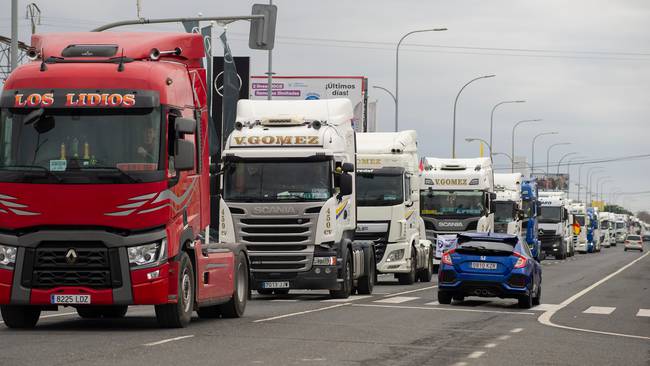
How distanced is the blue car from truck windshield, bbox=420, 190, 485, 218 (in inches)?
639

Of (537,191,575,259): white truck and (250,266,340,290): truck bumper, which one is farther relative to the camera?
(537,191,575,259): white truck

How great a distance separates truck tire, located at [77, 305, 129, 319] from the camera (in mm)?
19844

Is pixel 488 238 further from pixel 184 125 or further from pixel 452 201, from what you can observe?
pixel 452 201

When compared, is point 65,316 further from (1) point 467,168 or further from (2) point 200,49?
(1) point 467,168

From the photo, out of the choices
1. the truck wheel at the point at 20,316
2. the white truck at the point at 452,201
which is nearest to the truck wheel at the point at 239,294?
the truck wheel at the point at 20,316

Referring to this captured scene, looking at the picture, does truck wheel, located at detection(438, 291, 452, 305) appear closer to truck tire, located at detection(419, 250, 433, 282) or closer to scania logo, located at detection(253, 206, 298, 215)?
scania logo, located at detection(253, 206, 298, 215)

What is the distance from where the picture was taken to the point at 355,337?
1670 cm

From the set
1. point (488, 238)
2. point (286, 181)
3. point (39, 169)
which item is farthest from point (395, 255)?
point (39, 169)

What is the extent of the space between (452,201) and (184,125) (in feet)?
85.9

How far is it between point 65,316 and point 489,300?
10795 millimetres

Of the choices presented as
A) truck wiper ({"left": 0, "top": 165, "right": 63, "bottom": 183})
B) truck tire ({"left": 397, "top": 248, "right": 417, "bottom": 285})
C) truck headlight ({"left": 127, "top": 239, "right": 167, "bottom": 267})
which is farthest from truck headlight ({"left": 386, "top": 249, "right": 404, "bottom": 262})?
truck wiper ({"left": 0, "top": 165, "right": 63, "bottom": 183})

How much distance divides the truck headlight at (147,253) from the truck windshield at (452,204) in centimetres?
2626

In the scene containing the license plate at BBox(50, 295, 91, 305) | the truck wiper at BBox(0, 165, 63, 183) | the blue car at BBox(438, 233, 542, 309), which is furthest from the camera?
the blue car at BBox(438, 233, 542, 309)

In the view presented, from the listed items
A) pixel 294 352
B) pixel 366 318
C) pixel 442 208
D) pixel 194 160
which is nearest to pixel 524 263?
pixel 366 318
